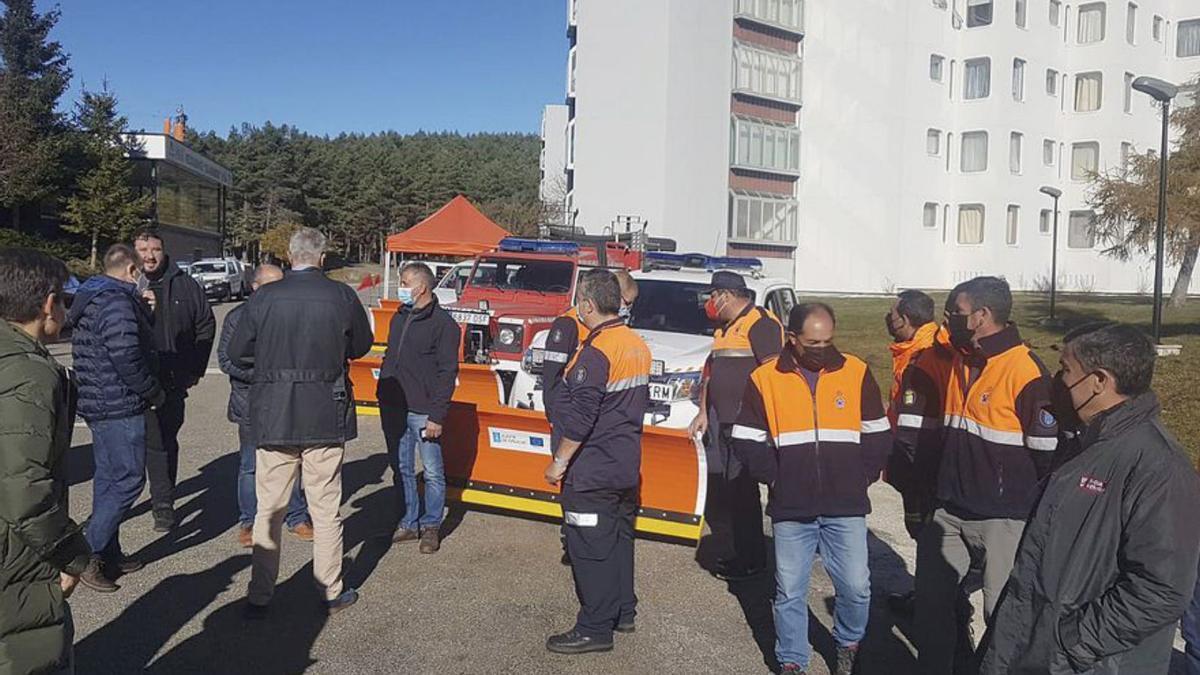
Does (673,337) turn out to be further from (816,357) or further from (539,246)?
(816,357)

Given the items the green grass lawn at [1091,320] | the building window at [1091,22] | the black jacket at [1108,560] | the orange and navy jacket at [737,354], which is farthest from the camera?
the building window at [1091,22]

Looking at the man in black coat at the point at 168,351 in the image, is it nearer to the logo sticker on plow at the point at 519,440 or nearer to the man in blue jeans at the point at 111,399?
the man in blue jeans at the point at 111,399

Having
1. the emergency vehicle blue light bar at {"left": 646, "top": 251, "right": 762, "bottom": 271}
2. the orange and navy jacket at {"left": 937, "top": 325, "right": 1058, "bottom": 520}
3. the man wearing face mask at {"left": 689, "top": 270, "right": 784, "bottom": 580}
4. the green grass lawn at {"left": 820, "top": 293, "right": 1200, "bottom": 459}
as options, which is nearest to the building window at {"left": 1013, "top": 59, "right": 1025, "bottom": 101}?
the green grass lawn at {"left": 820, "top": 293, "right": 1200, "bottom": 459}

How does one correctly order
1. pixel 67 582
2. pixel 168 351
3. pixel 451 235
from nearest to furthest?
1. pixel 67 582
2. pixel 168 351
3. pixel 451 235

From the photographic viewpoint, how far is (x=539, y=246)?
13.4 m

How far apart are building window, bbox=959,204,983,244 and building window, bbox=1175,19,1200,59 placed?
14.5 m

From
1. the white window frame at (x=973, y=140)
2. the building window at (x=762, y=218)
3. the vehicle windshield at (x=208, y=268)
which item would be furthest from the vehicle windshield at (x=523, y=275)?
the white window frame at (x=973, y=140)

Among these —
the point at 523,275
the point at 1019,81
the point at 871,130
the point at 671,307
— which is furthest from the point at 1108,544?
the point at 1019,81

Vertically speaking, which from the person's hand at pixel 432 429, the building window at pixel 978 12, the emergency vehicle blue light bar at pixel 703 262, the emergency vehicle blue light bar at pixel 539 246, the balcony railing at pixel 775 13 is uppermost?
the building window at pixel 978 12

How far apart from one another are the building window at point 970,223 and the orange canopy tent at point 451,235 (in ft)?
105

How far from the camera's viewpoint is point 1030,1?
152ft

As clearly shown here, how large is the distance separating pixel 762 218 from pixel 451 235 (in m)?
26.8

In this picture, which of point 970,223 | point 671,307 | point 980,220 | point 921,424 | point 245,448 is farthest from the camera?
point 970,223

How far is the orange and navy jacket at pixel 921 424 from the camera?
475cm
